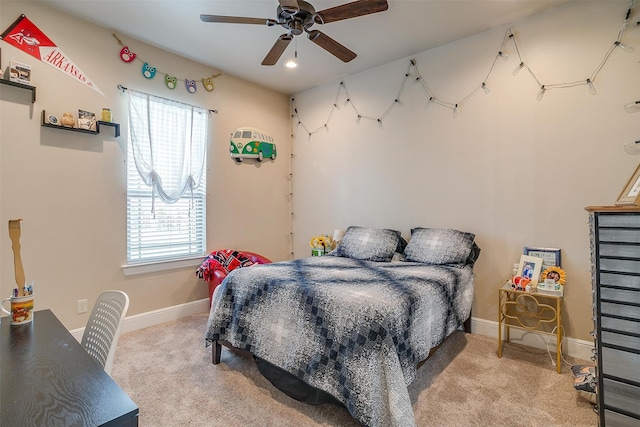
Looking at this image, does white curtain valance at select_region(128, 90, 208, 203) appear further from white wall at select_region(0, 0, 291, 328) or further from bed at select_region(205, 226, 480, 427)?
bed at select_region(205, 226, 480, 427)

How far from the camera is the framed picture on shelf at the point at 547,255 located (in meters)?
2.49

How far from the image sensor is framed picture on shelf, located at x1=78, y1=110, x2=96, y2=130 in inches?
104

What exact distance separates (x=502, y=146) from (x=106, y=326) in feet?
10.4

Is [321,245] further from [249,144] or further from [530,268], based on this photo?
[530,268]

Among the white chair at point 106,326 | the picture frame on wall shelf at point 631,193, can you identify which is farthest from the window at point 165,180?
the picture frame on wall shelf at point 631,193

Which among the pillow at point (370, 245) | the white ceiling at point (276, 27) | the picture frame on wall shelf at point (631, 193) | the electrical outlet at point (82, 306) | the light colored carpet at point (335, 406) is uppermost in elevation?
the white ceiling at point (276, 27)

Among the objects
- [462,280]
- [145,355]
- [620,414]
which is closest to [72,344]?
[145,355]

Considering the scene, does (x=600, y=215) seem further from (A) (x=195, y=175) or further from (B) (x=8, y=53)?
(B) (x=8, y=53)

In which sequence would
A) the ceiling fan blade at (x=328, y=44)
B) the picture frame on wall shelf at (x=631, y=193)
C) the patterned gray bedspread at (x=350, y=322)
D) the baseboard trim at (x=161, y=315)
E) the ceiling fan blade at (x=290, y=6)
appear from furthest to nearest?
the baseboard trim at (x=161, y=315)
the ceiling fan blade at (x=328, y=44)
the ceiling fan blade at (x=290, y=6)
the picture frame on wall shelf at (x=631, y=193)
the patterned gray bedspread at (x=350, y=322)

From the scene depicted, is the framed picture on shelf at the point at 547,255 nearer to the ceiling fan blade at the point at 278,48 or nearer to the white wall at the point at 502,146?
the white wall at the point at 502,146

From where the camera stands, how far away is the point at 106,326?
130 centimetres

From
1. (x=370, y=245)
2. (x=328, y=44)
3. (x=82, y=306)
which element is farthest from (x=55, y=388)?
(x=370, y=245)

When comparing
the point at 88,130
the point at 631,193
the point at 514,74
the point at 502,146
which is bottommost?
the point at 631,193

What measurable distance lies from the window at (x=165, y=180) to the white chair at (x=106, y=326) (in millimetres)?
1832
